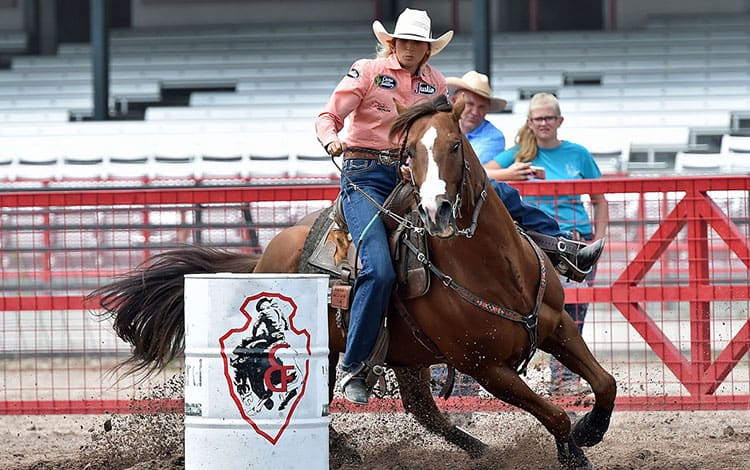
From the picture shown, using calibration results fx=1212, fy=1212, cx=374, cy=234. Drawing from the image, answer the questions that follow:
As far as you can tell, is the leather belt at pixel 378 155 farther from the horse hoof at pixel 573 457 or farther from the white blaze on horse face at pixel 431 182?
the horse hoof at pixel 573 457

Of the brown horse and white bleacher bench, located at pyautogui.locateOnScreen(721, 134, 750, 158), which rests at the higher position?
white bleacher bench, located at pyautogui.locateOnScreen(721, 134, 750, 158)

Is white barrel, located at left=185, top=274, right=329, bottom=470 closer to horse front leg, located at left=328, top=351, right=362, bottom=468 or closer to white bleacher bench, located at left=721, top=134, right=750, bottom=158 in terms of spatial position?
horse front leg, located at left=328, top=351, right=362, bottom=468

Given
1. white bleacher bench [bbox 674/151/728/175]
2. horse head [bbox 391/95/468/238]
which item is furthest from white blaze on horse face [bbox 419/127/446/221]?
white bleacher bench [bbox 674/151/728/175]

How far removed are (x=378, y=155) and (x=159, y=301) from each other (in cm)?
167

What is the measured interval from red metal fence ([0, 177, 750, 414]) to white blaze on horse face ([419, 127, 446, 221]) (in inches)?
102

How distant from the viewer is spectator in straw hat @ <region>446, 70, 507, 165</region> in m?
7.45

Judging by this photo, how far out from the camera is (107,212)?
8.14 metres

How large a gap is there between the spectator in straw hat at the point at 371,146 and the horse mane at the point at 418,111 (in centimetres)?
31

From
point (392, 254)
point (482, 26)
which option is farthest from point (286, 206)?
point (482, 26)

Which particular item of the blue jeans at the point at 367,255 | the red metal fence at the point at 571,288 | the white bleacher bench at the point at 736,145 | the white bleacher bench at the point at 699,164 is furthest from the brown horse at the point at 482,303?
the white bleacher bench at the point at 736,145

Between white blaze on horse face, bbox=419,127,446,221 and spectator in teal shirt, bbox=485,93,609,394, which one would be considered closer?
white blaze on horse face, bbox=419,127,446,221

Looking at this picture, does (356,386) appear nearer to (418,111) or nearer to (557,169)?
(418,111)

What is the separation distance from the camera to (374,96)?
19.2 feet

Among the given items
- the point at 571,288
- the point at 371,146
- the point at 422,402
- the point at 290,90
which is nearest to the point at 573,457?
the point at 422,402
